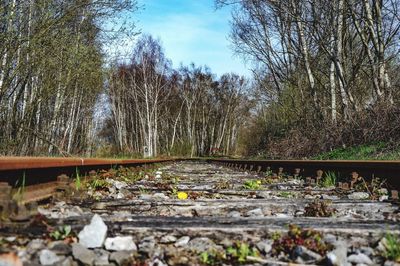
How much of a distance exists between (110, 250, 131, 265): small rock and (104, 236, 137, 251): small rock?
2.9 inches

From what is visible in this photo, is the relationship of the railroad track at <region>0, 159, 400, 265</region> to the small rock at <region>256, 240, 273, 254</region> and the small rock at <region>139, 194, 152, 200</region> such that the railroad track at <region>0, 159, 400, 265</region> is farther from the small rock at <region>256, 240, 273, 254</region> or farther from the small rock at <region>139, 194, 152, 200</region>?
the small rock at <region>139, 194, 152, 200</region>

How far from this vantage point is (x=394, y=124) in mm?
11992

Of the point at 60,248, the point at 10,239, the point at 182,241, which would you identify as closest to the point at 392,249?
the point at 182,241

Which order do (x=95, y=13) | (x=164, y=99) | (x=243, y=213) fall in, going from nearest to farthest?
(x=243, y=213)
(x=95, y=13)
(x=164, y=99)

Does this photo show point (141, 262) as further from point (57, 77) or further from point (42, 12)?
point (57, 77)

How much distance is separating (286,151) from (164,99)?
32.1 meters

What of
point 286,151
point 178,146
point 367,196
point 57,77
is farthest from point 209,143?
point 367,196

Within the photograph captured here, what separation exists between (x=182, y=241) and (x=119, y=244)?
0.32 meters

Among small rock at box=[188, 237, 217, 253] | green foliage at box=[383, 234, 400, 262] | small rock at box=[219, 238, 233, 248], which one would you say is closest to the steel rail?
small rock at box=[188, 237, 217, 253]

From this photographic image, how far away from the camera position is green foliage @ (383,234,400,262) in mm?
1891

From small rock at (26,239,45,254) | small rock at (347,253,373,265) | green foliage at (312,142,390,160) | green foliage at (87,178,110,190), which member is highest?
green foliage at (312,142,390,160)

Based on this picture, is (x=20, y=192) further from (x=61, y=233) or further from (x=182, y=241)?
(x=182, y=241)

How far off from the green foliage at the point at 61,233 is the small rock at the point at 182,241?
19.6 inches

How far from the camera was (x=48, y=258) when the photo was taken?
1741 millimetres
